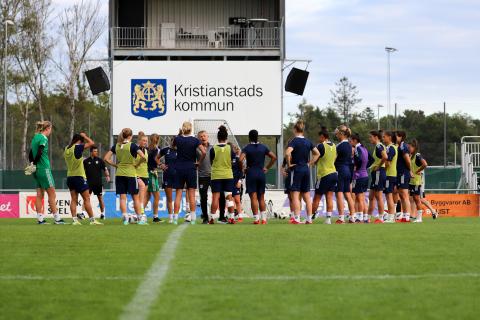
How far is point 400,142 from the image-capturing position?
68.6 ft

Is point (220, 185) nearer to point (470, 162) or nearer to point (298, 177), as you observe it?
point (298, 177)

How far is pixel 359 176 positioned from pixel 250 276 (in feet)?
43.8

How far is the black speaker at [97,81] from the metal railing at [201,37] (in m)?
2.19

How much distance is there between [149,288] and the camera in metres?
7.64

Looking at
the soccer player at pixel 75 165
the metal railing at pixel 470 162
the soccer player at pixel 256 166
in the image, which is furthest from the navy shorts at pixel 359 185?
the metal railing at pixel 470 162

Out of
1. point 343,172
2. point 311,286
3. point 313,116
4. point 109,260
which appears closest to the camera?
point 311,286

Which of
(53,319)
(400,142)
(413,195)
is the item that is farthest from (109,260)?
(413,195)

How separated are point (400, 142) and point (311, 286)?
13.5 m

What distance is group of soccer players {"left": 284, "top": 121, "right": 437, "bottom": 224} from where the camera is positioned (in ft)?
61.2

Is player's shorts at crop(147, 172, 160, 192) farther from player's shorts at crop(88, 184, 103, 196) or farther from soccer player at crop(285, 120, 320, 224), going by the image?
soccer player at crop(285, 120, 320, 224)

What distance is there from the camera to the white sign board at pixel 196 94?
135ft

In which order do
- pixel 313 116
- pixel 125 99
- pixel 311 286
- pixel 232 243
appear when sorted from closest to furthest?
pixel 311 286, pixel 232 243, pixel 125 99, pixel 313 116

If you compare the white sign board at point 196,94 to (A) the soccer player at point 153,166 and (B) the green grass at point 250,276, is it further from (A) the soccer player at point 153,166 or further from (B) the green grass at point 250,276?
(B) the green grass at point 250,276

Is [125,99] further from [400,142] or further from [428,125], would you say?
[428,125]
